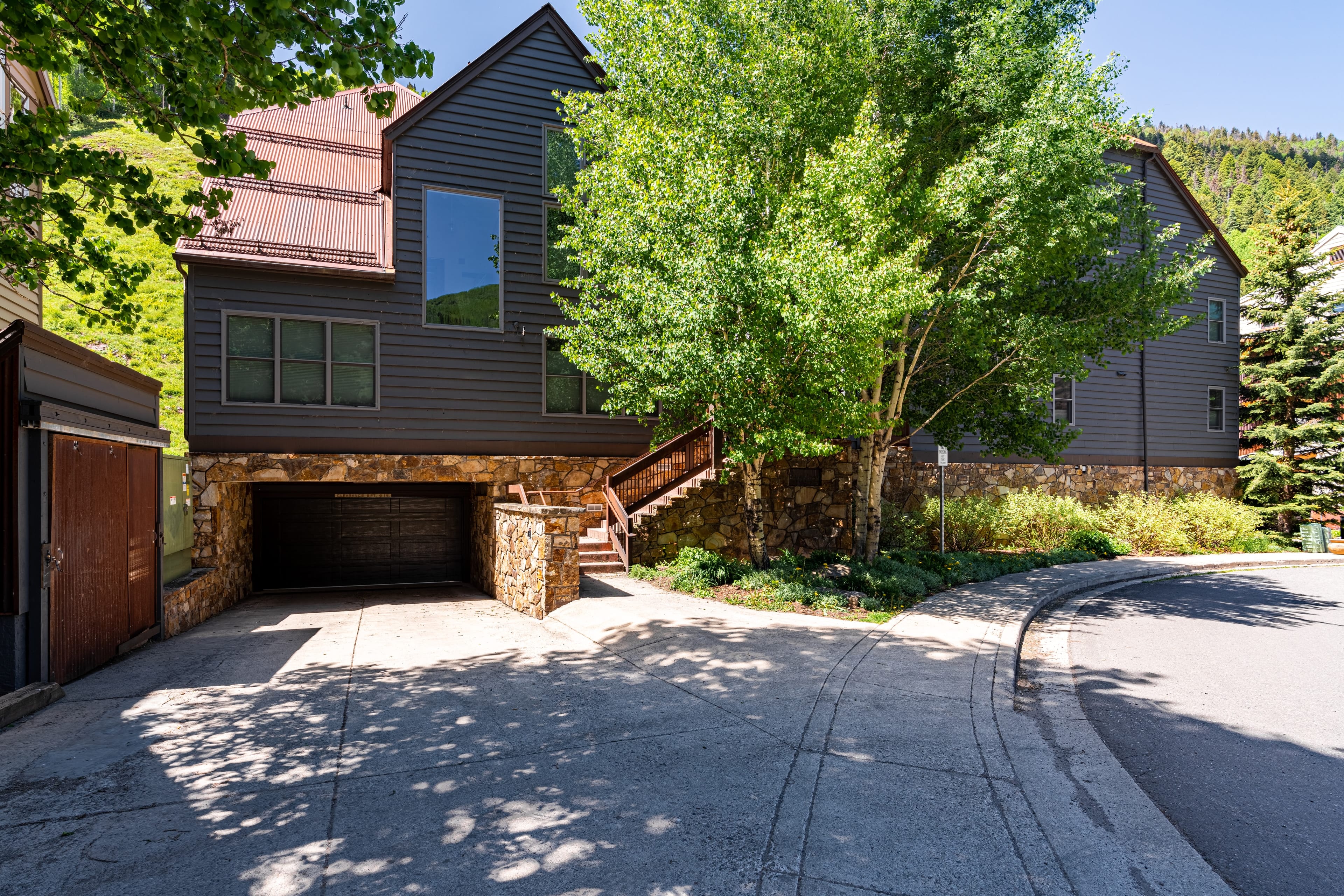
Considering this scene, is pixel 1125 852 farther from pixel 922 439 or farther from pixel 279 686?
pixel 922 439

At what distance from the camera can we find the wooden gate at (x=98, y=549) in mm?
6477

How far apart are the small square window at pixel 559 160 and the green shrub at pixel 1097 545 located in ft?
46.5


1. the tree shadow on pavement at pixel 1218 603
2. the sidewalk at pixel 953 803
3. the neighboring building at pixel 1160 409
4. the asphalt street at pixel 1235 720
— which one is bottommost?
the tree shadow on pavement at pixel 1218 603

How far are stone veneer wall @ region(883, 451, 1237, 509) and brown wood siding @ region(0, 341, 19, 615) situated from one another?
15578mm

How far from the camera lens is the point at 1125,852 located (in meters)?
3.73

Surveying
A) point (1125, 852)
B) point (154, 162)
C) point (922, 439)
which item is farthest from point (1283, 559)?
point (154, 162)

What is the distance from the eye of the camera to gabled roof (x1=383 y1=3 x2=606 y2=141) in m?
13.1

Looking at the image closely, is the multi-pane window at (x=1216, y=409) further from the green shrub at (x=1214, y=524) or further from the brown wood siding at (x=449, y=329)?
the brown wood siding at (x=449, y=329)

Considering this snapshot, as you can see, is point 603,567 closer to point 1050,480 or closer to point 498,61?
point 498,61

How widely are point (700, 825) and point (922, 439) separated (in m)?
15.7

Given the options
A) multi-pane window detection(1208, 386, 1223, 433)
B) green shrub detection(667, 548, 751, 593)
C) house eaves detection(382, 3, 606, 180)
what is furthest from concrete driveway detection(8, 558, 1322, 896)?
multi-pane window detection(1208, 386, 1223, 433)

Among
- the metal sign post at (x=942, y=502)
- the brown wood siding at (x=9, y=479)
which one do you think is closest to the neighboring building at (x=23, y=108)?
the brown wood siding at (x=9, y=479)

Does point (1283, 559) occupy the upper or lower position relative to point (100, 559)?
lower

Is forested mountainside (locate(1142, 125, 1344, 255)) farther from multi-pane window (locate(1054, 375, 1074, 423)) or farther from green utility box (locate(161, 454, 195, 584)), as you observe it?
green utility box (locate(161, 454, 195, 584))
